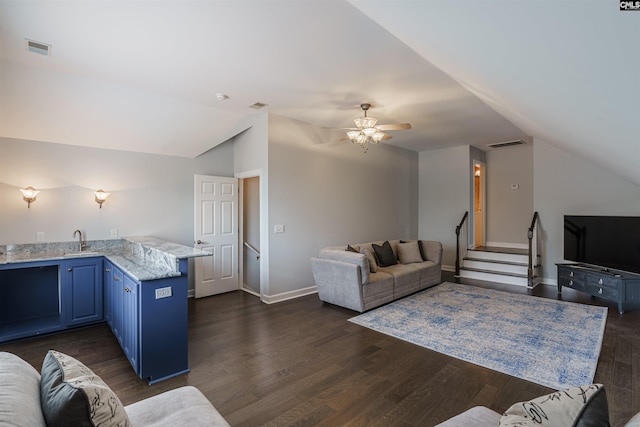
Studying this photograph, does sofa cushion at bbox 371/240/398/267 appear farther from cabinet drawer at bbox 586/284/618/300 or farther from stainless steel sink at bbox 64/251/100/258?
stainless steel sink at bbox 64/251/100/258

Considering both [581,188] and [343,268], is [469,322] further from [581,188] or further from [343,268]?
[581,188]

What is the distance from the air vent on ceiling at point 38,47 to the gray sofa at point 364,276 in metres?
3.85

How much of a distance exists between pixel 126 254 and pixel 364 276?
3.24m

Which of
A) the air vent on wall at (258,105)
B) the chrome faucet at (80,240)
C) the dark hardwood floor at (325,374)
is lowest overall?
the dark hardwood floor at (325,374)

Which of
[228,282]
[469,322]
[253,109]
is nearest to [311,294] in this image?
[228,282]

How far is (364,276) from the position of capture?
4.24 metres

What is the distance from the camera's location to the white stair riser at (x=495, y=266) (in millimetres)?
6062

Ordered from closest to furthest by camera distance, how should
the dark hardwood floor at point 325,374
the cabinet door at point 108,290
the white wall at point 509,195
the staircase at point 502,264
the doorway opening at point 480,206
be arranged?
the dark hardwood floor at point 325,374, the cabinet door at point 108,290, the staircase at point 502,264, the white wall at point 509,195, the doorway opening at point 480,206

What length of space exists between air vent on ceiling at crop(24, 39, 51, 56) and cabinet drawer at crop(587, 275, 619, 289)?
737cm

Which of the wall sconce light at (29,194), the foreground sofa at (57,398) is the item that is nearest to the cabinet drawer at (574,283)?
the foreground sofa at (57,398)

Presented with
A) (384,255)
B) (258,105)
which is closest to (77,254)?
(258,105)

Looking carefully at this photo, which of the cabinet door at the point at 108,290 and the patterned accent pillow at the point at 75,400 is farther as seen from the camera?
the cabinet door at the point at 108,290

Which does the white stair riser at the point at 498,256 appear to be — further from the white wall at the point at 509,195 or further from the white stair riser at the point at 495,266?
the white wall at the point at 509,195

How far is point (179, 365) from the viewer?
2777 mm
